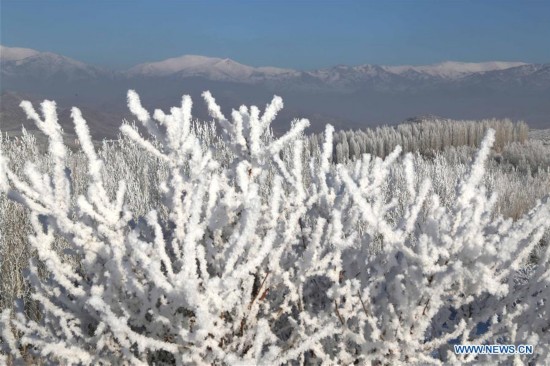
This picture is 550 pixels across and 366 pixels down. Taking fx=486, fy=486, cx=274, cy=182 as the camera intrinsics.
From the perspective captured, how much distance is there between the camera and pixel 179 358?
178 cm

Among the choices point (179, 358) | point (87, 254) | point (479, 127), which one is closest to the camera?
point (179, 358)

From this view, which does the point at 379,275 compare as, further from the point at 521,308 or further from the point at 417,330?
the point at 521,308

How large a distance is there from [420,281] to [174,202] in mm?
954

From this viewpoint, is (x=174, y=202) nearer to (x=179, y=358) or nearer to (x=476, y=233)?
(x=179, y=358)

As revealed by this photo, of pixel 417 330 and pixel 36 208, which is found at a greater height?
pixel 36 208

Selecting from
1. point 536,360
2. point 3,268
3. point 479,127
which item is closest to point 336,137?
point 479,127

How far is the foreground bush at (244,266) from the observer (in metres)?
1.66

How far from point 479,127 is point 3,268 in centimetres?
1125

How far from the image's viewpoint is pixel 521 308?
2020 mm

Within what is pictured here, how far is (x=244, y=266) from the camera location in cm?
158

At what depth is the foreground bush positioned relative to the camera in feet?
5.45

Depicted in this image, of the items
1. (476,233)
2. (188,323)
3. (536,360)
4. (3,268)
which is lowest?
(3,268)

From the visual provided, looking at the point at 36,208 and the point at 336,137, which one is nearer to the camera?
the point at 36,208

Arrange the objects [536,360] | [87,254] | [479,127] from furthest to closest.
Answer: [479,127], [536,360], [87,254]
